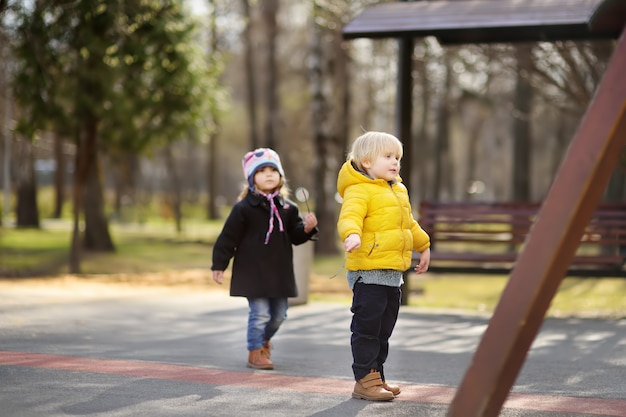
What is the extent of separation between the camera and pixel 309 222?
7.50m

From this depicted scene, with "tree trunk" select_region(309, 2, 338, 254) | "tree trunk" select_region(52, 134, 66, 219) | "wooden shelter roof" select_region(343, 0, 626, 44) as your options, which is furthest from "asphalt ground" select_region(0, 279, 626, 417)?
"tree trunk" select_region(52, 134, 66, 219)

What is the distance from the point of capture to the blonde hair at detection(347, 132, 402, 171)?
251 inches

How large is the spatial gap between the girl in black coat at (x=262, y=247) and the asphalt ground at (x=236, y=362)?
38 centimetres

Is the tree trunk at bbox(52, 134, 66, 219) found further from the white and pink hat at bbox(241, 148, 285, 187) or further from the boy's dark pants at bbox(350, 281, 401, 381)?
the boy's dark pants at bbox(350, 281, 401, 381)

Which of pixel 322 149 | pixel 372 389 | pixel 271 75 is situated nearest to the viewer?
pixel 372 389

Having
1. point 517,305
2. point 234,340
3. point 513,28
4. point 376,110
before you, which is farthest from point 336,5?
point 376,110

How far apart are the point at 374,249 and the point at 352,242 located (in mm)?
395

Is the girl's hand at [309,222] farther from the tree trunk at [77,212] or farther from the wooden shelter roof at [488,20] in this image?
the tree trunk at [77,212]

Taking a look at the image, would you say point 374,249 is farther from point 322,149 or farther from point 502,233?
point 322,149

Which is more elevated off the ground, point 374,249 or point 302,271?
point 374,249

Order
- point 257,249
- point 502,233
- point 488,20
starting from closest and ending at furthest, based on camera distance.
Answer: point 257,249, point 488,20, point 502,233

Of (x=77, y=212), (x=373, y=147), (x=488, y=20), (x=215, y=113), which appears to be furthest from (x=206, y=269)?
(x=373, y=147)

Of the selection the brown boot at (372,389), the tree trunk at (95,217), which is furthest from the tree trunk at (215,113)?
the brown boot at (372,389)

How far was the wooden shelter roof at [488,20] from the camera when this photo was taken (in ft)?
38.7
